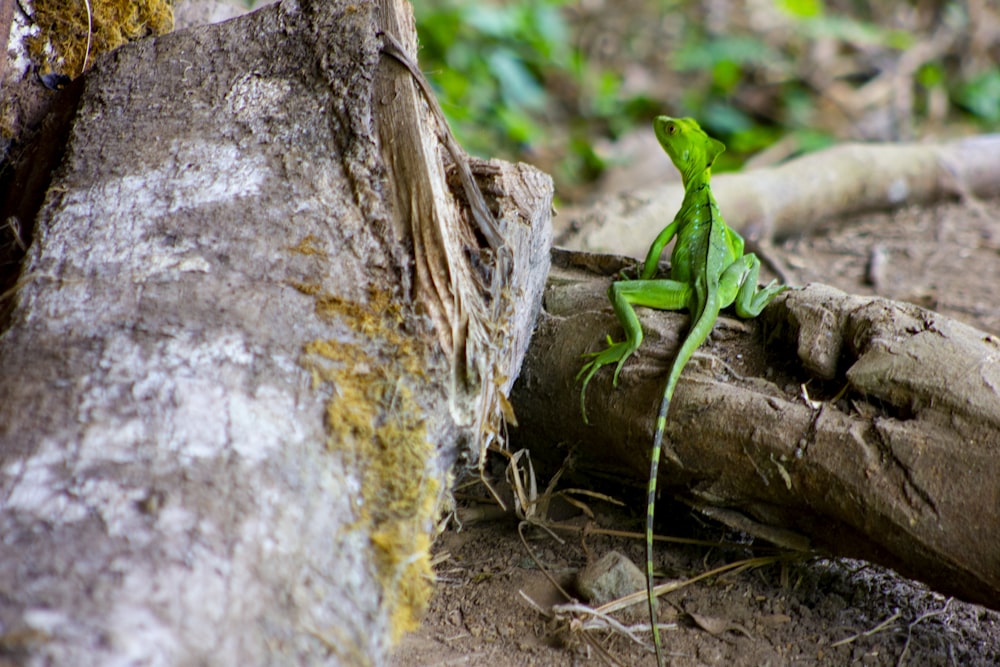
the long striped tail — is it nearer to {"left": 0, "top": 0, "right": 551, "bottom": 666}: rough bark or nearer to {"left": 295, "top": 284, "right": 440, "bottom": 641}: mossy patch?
{"left": 0, "top": 0, "right": 551, "bottom": 666}: rough bark

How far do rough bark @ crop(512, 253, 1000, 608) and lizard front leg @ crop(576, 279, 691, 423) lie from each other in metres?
0.05

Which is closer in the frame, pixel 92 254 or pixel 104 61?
pixel 92 254

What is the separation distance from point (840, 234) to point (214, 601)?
A: 5925 mm

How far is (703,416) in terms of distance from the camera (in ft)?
9.02

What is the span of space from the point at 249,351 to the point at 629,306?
1.54m

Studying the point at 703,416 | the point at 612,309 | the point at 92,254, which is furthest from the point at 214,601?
the point at 612,309

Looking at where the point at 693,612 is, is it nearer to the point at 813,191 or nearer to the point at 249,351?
the point at 249,351

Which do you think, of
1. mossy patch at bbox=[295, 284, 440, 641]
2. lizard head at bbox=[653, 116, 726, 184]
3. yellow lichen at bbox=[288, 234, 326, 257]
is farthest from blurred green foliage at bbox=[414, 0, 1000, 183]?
mossy patch at bbox=[295, 284, 440, 641]

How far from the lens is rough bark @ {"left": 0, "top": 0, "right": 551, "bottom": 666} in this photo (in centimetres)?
161

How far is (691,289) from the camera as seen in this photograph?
10.5 ft

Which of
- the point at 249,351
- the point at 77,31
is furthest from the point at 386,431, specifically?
the point at 77,31

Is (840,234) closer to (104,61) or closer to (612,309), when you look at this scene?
(612,309)

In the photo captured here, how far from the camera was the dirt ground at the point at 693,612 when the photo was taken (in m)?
2.54

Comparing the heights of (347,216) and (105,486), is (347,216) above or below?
above
